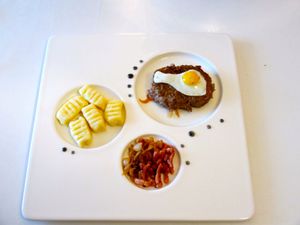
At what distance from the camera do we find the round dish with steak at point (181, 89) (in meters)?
1.35

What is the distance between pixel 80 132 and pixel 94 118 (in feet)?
0.26

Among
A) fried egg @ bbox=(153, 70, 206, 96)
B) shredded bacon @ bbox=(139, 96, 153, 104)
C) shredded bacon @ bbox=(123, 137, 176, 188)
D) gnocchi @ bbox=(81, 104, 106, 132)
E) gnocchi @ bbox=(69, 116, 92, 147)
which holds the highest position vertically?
fried egg @ bbox=(153, 70, 206, 96)

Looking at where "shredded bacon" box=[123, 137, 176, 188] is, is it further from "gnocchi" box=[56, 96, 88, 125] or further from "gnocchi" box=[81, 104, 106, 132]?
"gnocchi" box=[56, 96, 88, 125]

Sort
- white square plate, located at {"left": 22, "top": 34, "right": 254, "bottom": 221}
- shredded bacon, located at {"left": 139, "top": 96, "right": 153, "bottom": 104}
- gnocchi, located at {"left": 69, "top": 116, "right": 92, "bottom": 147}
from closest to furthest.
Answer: white square plate, located at {"left": 22, "top": 34, "right": 254, "bottom": 221} → gnocchi, located at {"left": 69, "top": 116, "right": 92, "bottom": 147} → shredded bacon, located at {"left": 139, "top": 96, "right": 153, "bottom": 104}

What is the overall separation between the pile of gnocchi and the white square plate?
4 centimetres

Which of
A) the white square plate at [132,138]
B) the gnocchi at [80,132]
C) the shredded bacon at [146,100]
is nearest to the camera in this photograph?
the white square plate at [132,138]

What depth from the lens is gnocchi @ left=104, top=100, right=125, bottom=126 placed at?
4.25 feet

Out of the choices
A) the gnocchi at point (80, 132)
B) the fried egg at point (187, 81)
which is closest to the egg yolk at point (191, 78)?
→ the fried egg at point (187, 81)

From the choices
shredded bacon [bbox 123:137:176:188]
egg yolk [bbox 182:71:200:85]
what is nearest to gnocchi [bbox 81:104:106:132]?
shredded bacon [bbox 123:137:176:188]

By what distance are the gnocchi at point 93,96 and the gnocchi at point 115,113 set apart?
0.03 meters

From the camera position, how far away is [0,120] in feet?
4.51

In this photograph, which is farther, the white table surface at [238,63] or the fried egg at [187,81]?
the fried egg at [187,81]

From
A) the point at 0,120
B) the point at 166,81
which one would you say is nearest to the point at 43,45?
the point at 0,120

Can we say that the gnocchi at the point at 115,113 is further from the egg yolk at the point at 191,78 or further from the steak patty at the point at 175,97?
the egg yolk at the point at 191,78
